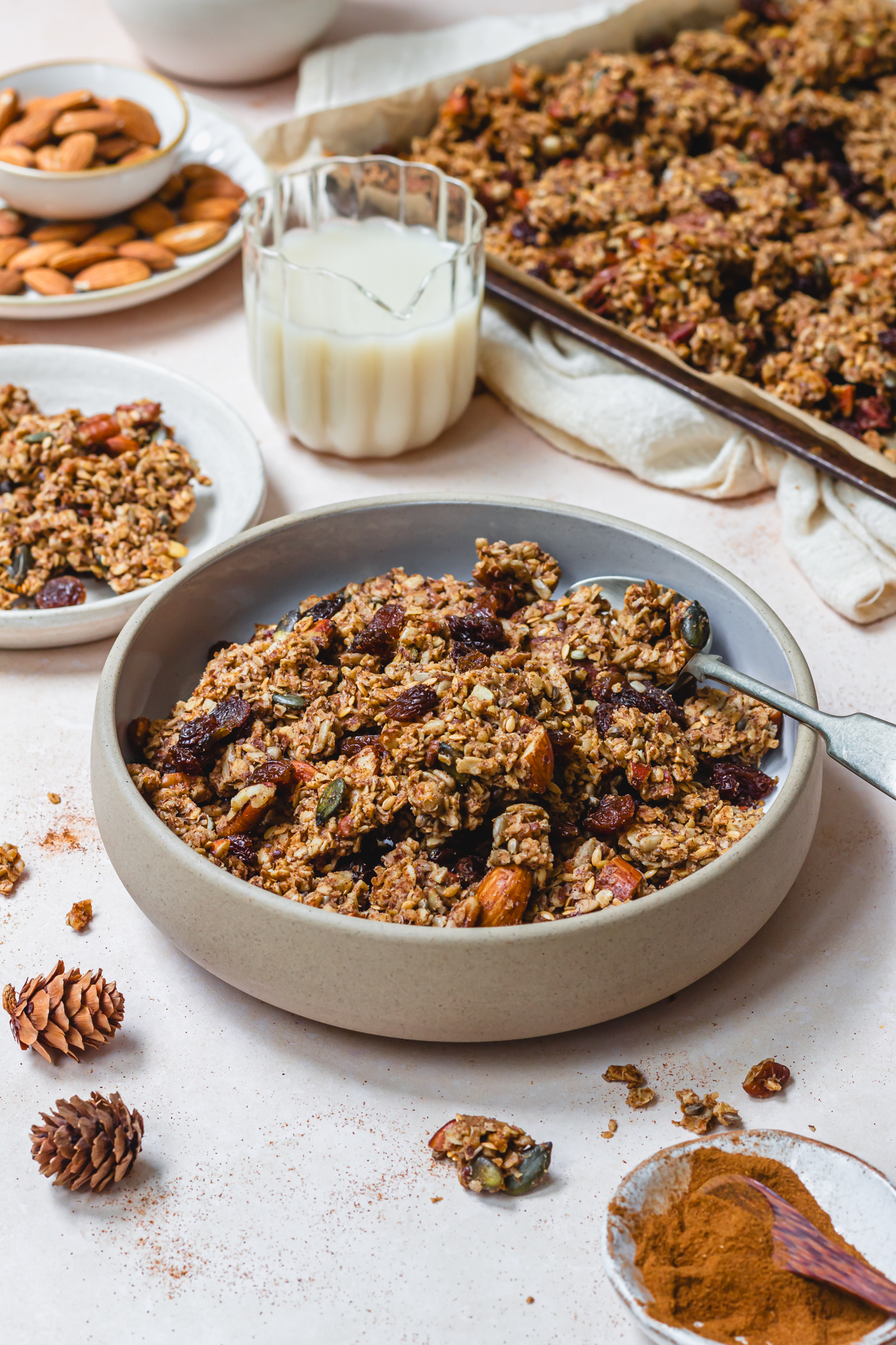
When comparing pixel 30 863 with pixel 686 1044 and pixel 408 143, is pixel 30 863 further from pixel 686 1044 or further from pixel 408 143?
pixel 408 143

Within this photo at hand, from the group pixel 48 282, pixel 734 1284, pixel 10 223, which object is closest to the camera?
pixel 734 1284

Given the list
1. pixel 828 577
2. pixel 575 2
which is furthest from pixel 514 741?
pixel 575 2

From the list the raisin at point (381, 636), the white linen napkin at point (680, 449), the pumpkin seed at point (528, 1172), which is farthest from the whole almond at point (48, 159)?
the pumpkin seed at point (528, 1172)

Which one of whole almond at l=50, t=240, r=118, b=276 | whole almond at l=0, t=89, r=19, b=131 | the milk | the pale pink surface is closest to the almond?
the pale pink surface

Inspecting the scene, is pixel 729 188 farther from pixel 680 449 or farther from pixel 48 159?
pixel 48 159

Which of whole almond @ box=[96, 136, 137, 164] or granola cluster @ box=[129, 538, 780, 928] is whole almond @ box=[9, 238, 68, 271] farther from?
granola cluster @ box=[129, 538, 780, 928]

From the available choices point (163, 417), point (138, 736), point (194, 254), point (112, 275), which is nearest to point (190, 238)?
point (194, 254)
